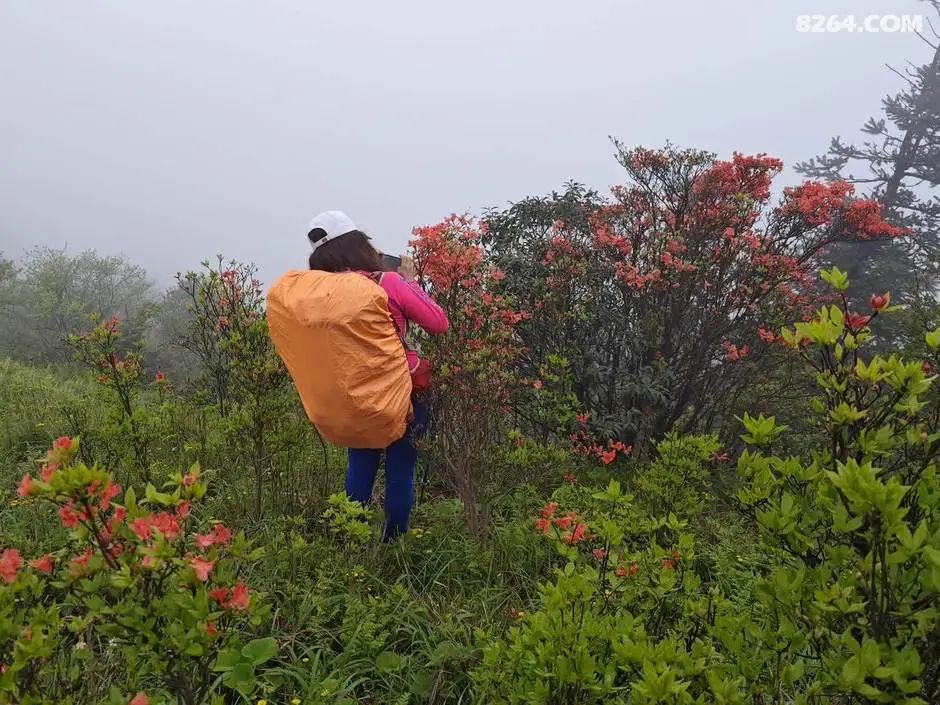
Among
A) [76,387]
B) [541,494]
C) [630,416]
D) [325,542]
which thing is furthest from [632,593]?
[76,387]

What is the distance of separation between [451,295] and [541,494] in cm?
156

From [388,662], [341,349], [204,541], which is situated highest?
[341,349]

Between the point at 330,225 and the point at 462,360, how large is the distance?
1.00 meters

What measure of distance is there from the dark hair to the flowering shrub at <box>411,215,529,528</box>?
24.3 inches

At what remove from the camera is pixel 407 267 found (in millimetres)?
2811

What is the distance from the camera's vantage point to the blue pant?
2600 millimetres

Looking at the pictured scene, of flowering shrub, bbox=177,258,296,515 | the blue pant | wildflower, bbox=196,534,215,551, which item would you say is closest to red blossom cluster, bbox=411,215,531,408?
the blue pant

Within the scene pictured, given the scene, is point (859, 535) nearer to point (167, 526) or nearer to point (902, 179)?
point (167, 526)

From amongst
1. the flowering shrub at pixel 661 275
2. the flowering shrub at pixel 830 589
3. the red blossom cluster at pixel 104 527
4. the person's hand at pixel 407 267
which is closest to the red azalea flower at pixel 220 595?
the red blossom cluster at pixel 104 527

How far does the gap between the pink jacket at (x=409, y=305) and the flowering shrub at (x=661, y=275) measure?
5.91 feet

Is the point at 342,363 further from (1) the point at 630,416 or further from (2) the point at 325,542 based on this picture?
(1) the point at 630,416

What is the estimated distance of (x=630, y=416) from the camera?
4.16m

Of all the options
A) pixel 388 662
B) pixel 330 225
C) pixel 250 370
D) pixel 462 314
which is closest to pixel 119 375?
pixel 250 370

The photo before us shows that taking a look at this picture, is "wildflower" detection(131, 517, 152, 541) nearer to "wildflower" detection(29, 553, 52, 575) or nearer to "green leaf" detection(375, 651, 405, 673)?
"wildflower" detection(29, 553, 52, 575)
